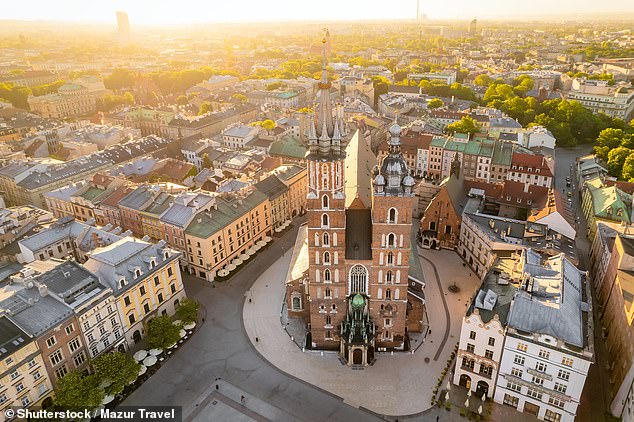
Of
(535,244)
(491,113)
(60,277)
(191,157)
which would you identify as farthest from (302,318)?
(491,113)

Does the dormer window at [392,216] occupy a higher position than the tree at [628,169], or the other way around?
the dormer window at [392,216]

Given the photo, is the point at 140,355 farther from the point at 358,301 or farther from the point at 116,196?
the point at 116,196

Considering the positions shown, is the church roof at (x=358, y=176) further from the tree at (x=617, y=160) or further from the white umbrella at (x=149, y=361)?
the tree at (x=617, y=160)

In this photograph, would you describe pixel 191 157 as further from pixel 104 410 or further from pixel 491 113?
pixel 491 113

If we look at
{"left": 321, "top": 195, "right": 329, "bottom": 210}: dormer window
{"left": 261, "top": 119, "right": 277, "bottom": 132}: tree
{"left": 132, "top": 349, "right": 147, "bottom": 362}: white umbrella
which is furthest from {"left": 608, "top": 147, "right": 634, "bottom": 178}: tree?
{"left": 132, "top": 349, "right": 147, "bottom": 362}: white umbrella

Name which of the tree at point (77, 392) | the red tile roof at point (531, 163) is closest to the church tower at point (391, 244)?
the tree at point (77, 392)

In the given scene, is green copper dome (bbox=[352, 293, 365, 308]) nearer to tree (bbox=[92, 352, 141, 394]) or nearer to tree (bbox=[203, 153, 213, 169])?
tree (bbox=[92, 352, 141, 394])
